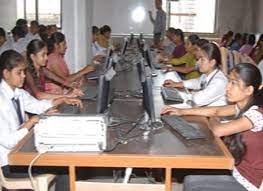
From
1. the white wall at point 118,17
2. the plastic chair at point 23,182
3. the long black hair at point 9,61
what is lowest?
the plastic chair at point 23,182

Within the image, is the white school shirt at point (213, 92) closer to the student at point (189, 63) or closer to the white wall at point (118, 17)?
the student at point (189, 63)

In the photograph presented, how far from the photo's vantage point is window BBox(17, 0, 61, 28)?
9755 mm

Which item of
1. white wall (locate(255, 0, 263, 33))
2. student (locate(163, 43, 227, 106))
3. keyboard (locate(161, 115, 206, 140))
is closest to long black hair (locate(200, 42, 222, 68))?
student (locate(163, 43, 227, 106))

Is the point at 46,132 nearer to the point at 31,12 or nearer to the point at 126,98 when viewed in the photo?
the point at 126,98

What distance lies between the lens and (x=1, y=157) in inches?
91.4

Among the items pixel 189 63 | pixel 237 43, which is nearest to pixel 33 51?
pixel 189 63

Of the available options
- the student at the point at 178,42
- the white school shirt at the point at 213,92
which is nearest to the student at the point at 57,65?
the white school shirt at the point at 213,92

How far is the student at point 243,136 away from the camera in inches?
80.0

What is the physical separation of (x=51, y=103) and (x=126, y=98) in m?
0.56

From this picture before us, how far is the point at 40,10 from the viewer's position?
9.98 m

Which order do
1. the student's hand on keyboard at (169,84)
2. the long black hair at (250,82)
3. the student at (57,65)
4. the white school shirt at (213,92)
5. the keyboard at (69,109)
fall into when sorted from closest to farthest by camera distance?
the long black hair at (250,82) < the keyboard at (69,109) < the white school shirt at (213,92) < the student's hand on keyboard at (169,84) < the student at (57,65)

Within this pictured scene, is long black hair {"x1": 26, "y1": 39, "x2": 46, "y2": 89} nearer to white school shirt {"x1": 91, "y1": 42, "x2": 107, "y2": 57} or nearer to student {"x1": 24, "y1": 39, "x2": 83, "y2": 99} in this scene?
student {"x1": 24, "y1": 39, "x2": 83, "y2": 99}

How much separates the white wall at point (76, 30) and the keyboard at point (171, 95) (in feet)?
9.26

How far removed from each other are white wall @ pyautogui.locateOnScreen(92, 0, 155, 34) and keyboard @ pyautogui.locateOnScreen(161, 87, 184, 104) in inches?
267
